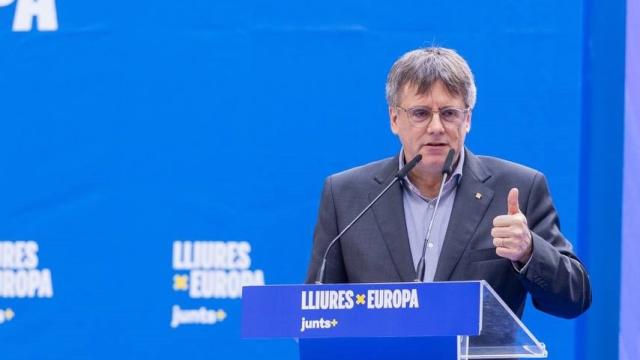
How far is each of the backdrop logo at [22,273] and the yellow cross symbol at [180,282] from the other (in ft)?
1.42

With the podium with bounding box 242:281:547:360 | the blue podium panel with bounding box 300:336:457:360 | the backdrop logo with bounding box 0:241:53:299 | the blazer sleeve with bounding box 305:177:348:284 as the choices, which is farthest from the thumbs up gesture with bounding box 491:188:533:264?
the backdrop logo with bounding box 0:241:53:299

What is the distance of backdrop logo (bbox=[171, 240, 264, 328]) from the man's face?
Answer: 989 millimetres

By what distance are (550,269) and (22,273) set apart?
191 cm

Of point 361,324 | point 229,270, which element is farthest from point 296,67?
point 361,324

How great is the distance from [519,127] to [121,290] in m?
1.51

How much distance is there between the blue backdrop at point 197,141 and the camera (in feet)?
10.4

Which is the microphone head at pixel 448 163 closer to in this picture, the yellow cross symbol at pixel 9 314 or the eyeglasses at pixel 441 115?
the eyeglasses at pixel 441 115

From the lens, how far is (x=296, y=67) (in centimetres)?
321

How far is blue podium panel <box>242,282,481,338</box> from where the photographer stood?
1.69 m

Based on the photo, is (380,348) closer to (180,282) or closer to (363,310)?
(363,310)

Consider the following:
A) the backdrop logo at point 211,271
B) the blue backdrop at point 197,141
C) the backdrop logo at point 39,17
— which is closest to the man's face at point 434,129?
the blue backdrop at point 197,141

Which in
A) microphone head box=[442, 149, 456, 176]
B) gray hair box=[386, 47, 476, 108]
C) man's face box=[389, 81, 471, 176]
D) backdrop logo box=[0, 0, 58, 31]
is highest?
backdrop logo box=[0, 0, 58, 31]

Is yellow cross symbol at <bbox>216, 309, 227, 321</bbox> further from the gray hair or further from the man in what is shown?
the gray hair

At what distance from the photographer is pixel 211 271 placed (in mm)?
3188
